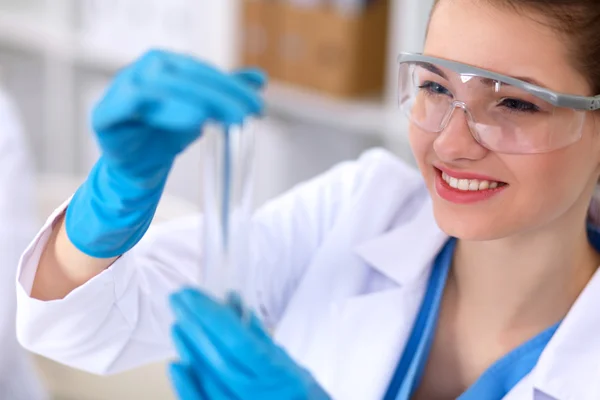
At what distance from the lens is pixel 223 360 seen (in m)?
0.88

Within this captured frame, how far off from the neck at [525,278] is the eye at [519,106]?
0.67ft

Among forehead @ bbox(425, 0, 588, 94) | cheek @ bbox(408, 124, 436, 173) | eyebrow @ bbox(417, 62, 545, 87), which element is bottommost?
cheek @ bbox(408, 124, 436, 173)

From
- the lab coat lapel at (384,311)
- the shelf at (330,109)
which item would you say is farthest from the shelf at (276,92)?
the lab coat lapel at (384,311)

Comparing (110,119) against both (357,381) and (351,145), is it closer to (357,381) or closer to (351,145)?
(357,381)

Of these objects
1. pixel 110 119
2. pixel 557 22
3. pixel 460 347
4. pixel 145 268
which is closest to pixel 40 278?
pixel 145 268

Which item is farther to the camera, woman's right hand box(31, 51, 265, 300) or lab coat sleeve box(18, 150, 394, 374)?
lab coat sleeve box(18, 150, 394, 374)

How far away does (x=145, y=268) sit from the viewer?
4.07ft

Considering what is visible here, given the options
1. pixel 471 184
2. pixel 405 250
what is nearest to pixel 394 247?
pixel 405 250

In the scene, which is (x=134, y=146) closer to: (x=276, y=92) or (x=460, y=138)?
(x=460, y=138)

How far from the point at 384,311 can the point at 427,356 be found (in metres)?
0.09

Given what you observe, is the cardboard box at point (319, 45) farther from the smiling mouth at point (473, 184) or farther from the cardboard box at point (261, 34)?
the smiling mouth at point (473, 184)

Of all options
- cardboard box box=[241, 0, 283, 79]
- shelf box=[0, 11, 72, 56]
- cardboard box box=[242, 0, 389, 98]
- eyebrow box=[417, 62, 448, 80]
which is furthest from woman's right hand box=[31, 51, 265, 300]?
shelf box=[0, 11, 72, 56]

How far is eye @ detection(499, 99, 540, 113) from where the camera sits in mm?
1075

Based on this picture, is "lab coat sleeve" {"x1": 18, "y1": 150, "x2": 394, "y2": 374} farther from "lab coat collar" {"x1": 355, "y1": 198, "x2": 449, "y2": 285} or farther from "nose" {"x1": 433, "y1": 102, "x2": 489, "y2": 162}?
"nose" {"x1": 433, "y1": 102, "x2": 489, "y2": 162}
